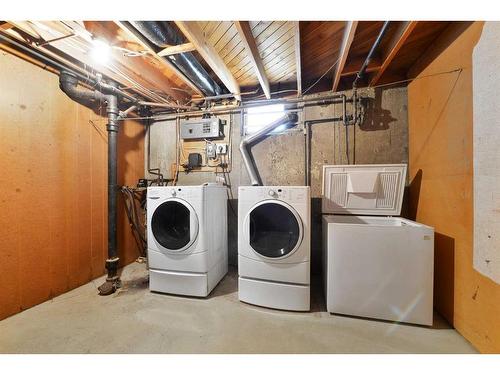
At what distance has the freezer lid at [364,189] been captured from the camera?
1924mm

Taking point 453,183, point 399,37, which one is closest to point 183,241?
point 453,183

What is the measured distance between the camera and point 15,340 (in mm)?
1264

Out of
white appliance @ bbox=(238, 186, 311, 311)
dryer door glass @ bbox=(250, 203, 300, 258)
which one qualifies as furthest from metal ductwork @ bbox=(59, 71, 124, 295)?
dryer door glass @ bbox=(250, 203, 300, 258)

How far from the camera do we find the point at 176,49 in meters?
1.55

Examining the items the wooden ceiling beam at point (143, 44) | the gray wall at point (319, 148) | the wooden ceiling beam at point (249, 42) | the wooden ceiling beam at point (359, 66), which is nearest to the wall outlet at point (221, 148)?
the gray wall at point (319, 148)

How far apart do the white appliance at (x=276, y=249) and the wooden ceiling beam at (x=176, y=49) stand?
4.11ft

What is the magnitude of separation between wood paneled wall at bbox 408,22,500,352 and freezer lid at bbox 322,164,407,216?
22 centimetres

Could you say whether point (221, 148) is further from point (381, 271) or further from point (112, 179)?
point (381, 271)

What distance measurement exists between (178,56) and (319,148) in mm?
1813

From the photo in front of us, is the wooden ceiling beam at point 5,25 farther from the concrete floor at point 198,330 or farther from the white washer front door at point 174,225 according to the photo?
the concrete floor at point 198,330

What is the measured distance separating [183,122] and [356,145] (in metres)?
2.33
